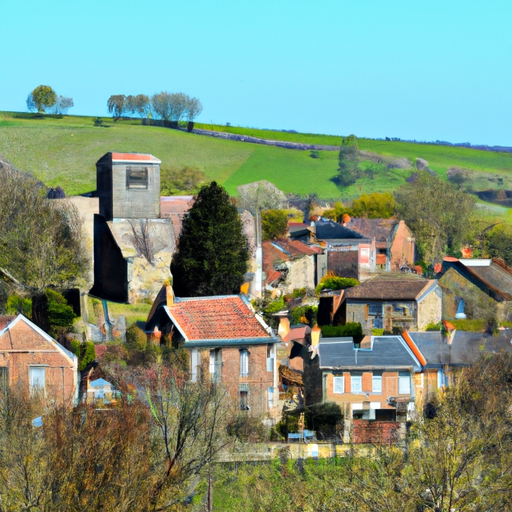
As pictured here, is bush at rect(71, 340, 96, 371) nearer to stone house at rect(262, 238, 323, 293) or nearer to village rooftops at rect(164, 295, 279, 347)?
village rooftops at rect(164, 295, 279, 347)

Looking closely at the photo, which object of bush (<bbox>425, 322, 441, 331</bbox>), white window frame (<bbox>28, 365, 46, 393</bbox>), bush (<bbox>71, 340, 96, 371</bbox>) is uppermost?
bush (<bbox>425, 322, 441, 331</bbox>)

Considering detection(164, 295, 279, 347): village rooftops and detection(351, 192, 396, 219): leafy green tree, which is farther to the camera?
detection(351, 192, 396, 219): leafy green tree

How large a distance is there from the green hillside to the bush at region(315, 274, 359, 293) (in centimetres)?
3969

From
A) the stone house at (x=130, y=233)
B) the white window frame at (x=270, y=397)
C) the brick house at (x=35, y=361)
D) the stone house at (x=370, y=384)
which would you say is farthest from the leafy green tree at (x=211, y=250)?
the brick house at (x=35, y=361)

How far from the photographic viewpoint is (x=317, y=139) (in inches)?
5517

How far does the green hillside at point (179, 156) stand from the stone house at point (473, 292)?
45128 mm

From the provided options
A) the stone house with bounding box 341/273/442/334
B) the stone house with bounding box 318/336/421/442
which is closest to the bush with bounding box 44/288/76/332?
the stone house with bounding box 318/336/421/442

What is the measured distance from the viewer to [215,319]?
47.8m

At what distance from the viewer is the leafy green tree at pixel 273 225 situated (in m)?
72.8

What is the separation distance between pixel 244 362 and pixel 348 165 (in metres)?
78.5

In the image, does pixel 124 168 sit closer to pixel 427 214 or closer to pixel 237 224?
pixel 237 224

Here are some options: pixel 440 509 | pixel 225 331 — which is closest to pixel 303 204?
pixel 225 331

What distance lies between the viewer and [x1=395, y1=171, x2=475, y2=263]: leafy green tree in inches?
3100

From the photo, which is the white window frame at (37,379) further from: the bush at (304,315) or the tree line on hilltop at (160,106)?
the tree line on hilltop at (160,106)
